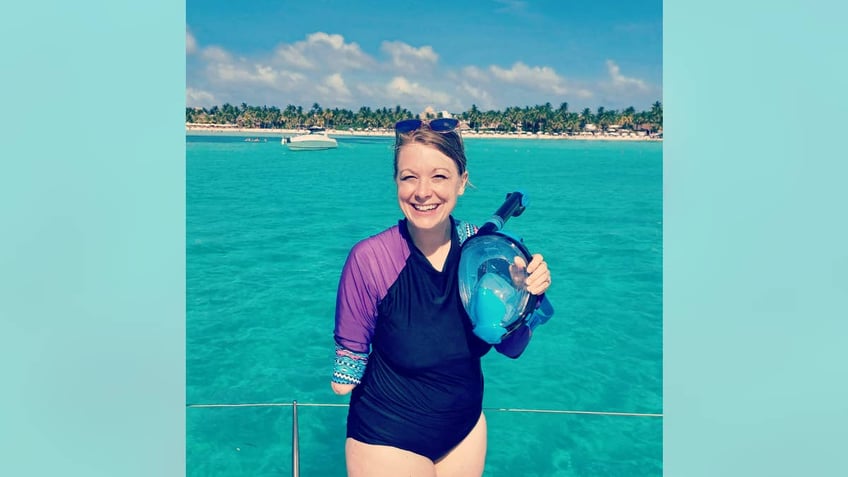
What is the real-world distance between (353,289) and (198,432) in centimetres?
259

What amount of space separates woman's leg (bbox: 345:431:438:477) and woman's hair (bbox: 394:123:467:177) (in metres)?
0.79

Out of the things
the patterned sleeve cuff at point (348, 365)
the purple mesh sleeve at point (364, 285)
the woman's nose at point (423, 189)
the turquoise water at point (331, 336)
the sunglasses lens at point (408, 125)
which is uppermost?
the sunglasses lens at point (408, 125)

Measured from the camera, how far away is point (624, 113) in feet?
220

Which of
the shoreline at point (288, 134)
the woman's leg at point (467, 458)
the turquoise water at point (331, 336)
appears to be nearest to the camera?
the woman's leg at point (467, 458)

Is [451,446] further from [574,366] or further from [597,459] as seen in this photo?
[574,366]

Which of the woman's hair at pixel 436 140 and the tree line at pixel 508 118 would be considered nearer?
the woman's hair at pixel 436 140

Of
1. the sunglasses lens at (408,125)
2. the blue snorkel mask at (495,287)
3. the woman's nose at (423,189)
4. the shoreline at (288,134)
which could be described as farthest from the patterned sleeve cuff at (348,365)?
the shoreline at (288,134)

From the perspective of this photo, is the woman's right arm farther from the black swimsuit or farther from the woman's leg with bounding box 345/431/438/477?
the woman's leg with bounding box 345/431/438/477

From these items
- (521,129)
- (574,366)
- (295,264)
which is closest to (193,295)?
(295,264)

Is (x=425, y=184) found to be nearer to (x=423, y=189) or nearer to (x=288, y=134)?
(x=423, y=189)

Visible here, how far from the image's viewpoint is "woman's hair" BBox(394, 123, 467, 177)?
6.27 feet

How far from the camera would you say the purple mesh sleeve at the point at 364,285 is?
6.29 feet

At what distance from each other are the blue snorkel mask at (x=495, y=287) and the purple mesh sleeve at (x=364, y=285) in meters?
0.19

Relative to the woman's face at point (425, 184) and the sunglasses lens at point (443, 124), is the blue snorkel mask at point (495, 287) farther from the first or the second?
the sunglasses lens at point (443, 124)
